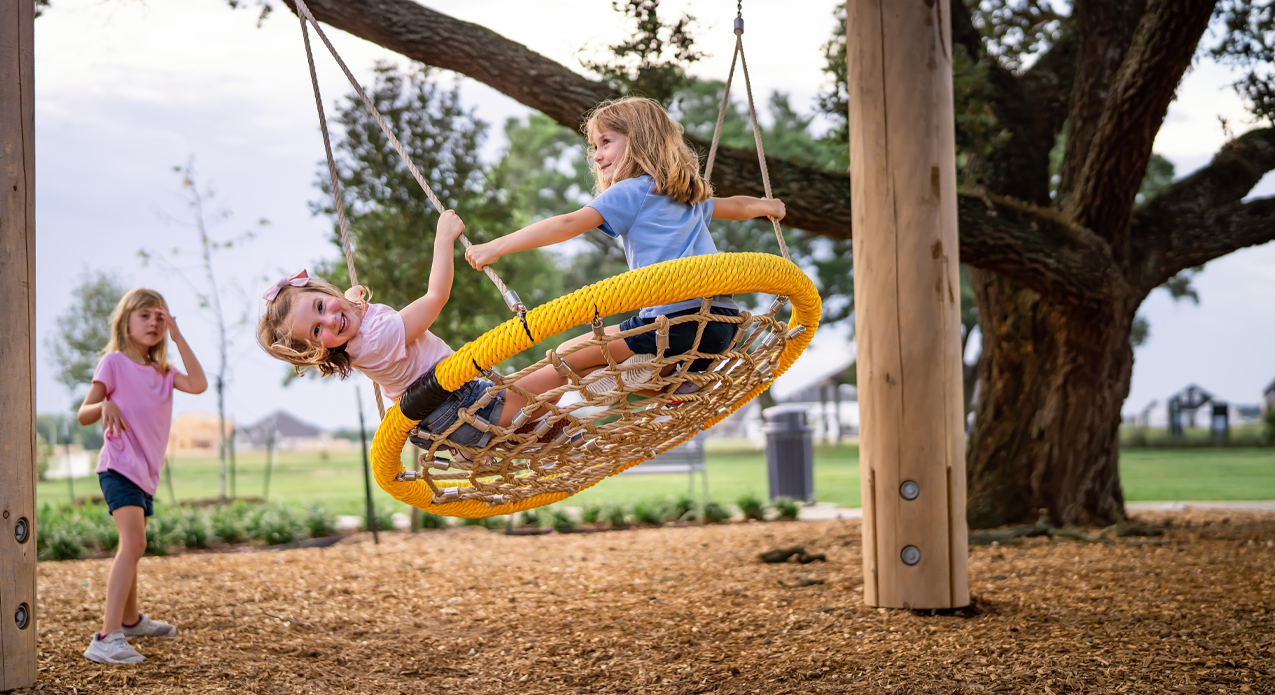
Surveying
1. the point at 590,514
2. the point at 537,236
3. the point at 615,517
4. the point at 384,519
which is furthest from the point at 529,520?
the point at 537,236

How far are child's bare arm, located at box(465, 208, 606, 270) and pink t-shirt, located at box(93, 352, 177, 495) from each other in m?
2.12

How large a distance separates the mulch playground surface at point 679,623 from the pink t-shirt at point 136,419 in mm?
750

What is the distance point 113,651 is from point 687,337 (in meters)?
2.66

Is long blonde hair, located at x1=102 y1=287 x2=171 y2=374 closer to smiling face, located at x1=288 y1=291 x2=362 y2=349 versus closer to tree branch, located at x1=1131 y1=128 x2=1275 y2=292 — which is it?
smiling face, located at x1=288 y1=291 x2=362 y2=349

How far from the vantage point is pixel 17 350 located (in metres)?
3.29

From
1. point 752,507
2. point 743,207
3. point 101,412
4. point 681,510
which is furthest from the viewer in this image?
point 681,510

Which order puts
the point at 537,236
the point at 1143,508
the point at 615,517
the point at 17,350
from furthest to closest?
the point at 1143,508
the point at 615,517
the point at 17,350
the point at 537,236

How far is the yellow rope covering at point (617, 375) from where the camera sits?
2416 millimetres

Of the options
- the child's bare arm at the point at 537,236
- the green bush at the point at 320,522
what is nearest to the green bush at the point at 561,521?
the green bush at the point at 320,522

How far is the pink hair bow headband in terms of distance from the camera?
2803mm

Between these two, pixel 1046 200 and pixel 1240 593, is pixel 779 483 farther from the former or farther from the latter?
pixel 1240 593

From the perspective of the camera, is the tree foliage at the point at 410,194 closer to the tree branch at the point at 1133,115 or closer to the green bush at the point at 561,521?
the green bush at the point at 561,521

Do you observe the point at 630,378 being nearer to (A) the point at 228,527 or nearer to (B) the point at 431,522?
(A) the point at 228,527

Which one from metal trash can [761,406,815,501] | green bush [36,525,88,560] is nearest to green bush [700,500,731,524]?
metal trash can [761,406,815,501]
